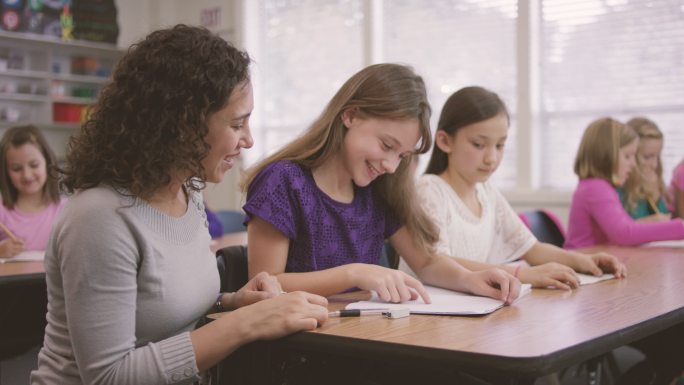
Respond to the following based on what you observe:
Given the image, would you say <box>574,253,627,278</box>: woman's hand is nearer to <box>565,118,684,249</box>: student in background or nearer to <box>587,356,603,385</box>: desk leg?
<box>587,356,603,385</box>: desk leg

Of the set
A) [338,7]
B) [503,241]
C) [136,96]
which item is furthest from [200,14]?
[136,96]

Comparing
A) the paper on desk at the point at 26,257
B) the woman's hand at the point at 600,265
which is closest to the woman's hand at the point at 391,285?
the woman's hand at the point at 600,265

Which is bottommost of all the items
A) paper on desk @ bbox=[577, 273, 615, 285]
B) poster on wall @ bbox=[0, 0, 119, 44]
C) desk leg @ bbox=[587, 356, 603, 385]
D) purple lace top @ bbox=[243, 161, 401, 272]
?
desk leg @ bbox=[587, 356, 603, 385]

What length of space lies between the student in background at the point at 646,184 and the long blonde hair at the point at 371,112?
5.34 feet

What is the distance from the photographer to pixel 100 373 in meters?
1.10

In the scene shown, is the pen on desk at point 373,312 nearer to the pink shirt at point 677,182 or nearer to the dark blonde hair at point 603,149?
the dark blonde hair at point 603,149

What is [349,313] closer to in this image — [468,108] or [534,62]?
[468,108]

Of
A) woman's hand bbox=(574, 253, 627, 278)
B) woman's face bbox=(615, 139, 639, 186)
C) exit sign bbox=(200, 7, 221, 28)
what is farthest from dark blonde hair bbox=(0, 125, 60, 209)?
exit sign bbox=(200, 7, 221, 28)

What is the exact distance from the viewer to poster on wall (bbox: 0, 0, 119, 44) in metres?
5.93

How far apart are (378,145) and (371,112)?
8cm

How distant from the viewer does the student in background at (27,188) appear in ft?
9.64

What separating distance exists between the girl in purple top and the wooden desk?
20 centimetres

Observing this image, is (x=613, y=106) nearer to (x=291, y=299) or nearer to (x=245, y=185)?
(x=245, y=185)

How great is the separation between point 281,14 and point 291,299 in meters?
5.25
